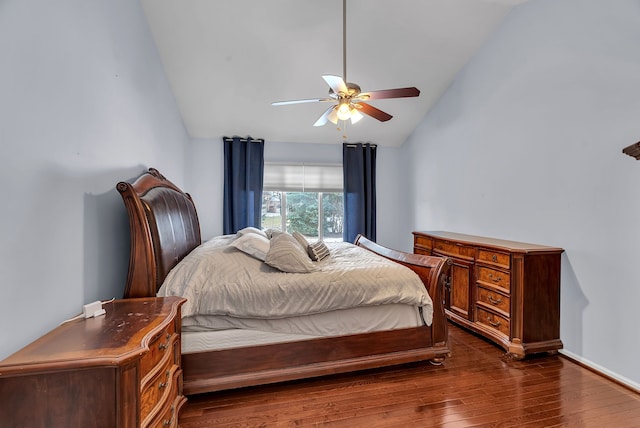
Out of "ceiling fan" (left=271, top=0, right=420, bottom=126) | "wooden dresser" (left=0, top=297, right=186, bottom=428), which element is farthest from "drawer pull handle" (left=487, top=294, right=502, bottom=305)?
"wooden dresser" (left=0, top=297, right=186, bottom=428)

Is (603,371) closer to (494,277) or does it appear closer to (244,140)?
(494,277)

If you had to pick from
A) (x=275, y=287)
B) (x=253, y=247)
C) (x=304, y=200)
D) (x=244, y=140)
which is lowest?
(x=275, y=287)

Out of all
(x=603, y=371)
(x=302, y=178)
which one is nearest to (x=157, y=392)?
(x=603, y=371)

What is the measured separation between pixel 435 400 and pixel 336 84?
2.37 m

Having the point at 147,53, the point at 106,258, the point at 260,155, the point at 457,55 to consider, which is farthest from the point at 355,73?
the point at 106,258

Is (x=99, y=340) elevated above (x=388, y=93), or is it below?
below

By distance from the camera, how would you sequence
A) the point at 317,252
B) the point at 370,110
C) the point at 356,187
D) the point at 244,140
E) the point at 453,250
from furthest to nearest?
the point at 356,187
the point at 244,140
the point at 453,250
the point at 370,110
the point at 317,252

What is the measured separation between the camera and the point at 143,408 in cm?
118

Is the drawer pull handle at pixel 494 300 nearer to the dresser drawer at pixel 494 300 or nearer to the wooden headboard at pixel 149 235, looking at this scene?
the dresser drawer at pixel 494 300

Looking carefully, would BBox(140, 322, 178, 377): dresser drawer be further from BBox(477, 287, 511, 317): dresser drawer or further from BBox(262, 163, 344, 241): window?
BBox(262, 163, 344, 241): window

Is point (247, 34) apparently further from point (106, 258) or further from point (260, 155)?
point (106, 258)

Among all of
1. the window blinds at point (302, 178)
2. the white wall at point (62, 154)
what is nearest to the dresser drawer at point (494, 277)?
the window blinds at point (302, 178)

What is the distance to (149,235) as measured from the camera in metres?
1.79

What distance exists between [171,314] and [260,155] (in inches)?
143
